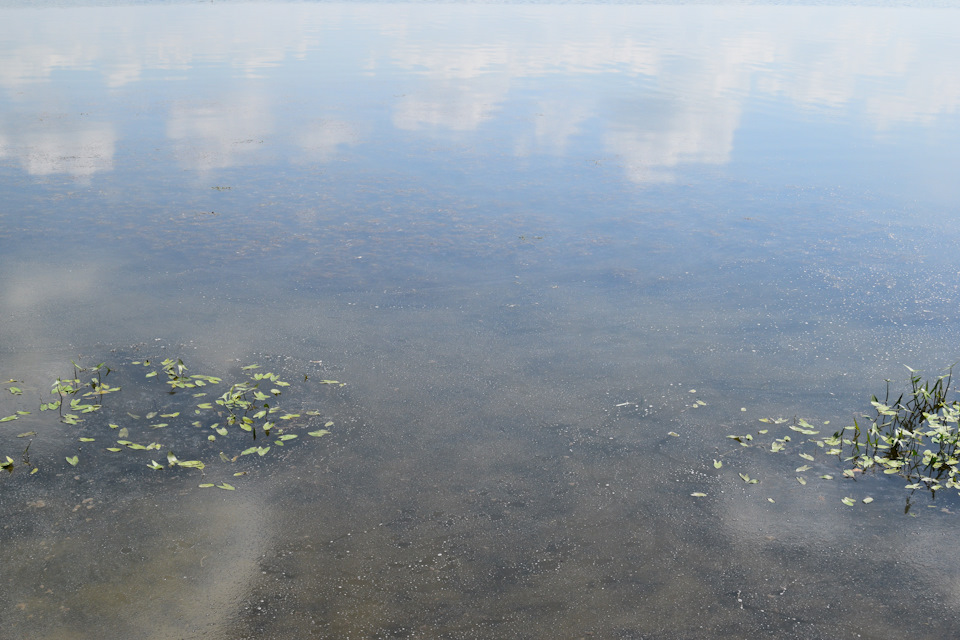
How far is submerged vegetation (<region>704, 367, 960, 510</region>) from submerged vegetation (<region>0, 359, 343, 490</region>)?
243cm

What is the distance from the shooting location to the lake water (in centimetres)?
342

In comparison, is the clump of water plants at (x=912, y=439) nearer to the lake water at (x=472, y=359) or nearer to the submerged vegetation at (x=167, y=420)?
the lake water at (x=472, y=359)

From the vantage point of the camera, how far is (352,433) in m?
4.48

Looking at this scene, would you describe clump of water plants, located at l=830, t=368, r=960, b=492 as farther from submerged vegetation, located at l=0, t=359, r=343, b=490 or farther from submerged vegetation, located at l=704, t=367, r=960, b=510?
submerged vegetation, located at l=0, t=359, r=343, b=490

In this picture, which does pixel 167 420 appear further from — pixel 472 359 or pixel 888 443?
pixel 888 443

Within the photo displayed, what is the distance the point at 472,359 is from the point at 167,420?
1.94 metres

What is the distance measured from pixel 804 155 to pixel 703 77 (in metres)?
7.34

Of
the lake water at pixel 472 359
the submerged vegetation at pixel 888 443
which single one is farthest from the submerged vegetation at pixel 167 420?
the submerged vegetation at pixel 888 443

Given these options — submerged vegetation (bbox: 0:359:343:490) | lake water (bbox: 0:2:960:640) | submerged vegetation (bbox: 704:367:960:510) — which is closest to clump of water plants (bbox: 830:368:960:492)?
submerged vegetation (bbox: 704:367:960:510)

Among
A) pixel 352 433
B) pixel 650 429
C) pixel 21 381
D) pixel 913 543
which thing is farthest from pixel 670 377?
pixel 21 381

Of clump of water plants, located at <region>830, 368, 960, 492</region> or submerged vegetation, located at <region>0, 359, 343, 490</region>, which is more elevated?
clump of water plants, located at <region>830, 368, 960, 492</region>

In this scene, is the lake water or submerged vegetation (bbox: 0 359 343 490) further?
submerged vegetation (bbox: 0 359 343 490)

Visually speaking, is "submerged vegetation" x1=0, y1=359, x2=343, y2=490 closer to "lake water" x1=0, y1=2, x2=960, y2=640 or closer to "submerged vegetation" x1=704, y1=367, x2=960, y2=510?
"lake water" x1=0, y1=2, x2=960, y2=640

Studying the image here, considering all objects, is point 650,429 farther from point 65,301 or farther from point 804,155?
point 804,155
